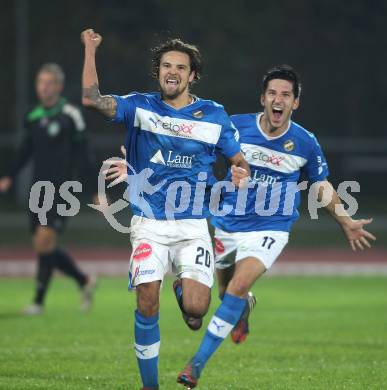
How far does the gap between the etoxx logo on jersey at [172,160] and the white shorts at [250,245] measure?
1216 millimetres

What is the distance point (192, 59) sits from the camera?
7.35m

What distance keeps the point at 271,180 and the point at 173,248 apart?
4.94 feet

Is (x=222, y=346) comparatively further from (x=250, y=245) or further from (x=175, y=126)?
(x=175, y=126)

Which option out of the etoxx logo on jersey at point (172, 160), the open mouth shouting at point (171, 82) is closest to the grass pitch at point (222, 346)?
the etoxx logo on jersey at point (172, 160)

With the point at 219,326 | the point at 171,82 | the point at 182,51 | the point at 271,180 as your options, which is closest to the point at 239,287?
the point at 219,326

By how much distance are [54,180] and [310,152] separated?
4796mm

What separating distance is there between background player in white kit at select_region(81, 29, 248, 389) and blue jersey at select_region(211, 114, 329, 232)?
111 cm

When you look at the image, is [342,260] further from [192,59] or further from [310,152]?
[192,59]

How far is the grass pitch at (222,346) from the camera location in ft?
26.1

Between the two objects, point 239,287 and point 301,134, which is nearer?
point 239,287

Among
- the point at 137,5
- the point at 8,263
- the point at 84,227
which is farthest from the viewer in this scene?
the point at 137,5

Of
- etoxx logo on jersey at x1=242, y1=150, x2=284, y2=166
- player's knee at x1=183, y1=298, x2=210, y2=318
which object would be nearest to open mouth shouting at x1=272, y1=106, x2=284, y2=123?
etoxx logo on jersey at x1=242, y1=150, x2=284, y2=166

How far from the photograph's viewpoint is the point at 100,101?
23.0ft

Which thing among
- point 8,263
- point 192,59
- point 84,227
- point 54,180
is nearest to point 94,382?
point 192,59
